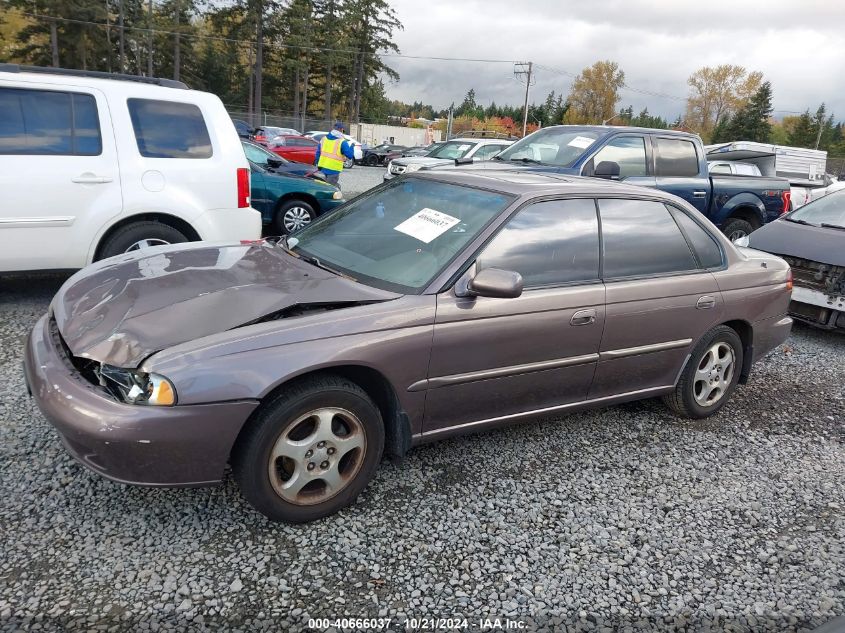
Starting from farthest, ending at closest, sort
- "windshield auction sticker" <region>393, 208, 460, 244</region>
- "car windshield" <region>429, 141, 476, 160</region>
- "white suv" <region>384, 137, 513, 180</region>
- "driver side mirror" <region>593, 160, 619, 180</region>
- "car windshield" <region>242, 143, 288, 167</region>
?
"car windshield" <region>429, 141, 476, 160</region>
"white suv" <region>384, 137, 513, 180</region>
"car windshield" <region>242, 143, 288, 167</region>
"driver side mirror" <region>593, 160, 619, 180</region>
"windshield auction sticker" <region>393, 208, 460, 244</region>

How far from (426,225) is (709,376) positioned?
7.44 ft

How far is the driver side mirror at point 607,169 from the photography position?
23.1 feet

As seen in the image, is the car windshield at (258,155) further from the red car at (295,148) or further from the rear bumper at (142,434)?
the red car at (295,148)

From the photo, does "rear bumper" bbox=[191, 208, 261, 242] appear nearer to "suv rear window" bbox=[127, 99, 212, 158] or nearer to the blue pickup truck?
"suv rear window" bbox=[127, 99, 212, 158]

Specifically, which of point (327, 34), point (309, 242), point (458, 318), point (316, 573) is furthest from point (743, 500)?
point (327, 34)

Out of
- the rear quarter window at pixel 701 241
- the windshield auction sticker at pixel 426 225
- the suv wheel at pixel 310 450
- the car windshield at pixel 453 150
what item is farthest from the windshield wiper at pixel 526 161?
the car windshield at pixel 453 150

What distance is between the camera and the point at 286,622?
222cm

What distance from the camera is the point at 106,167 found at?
5.00m

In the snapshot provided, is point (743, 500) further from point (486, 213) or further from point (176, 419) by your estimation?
point (176, 419)

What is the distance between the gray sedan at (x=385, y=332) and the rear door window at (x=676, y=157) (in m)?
4.20

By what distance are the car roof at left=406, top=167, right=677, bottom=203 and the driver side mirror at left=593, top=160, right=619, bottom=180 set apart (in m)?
3.17

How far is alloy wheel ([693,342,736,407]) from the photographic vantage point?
4098mm

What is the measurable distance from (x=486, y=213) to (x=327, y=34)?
58.3m

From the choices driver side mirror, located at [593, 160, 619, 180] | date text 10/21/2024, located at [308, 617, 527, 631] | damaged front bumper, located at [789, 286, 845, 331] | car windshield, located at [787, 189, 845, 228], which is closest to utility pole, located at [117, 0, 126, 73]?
driver side mirror, located at [593, 160, 619, 180]
